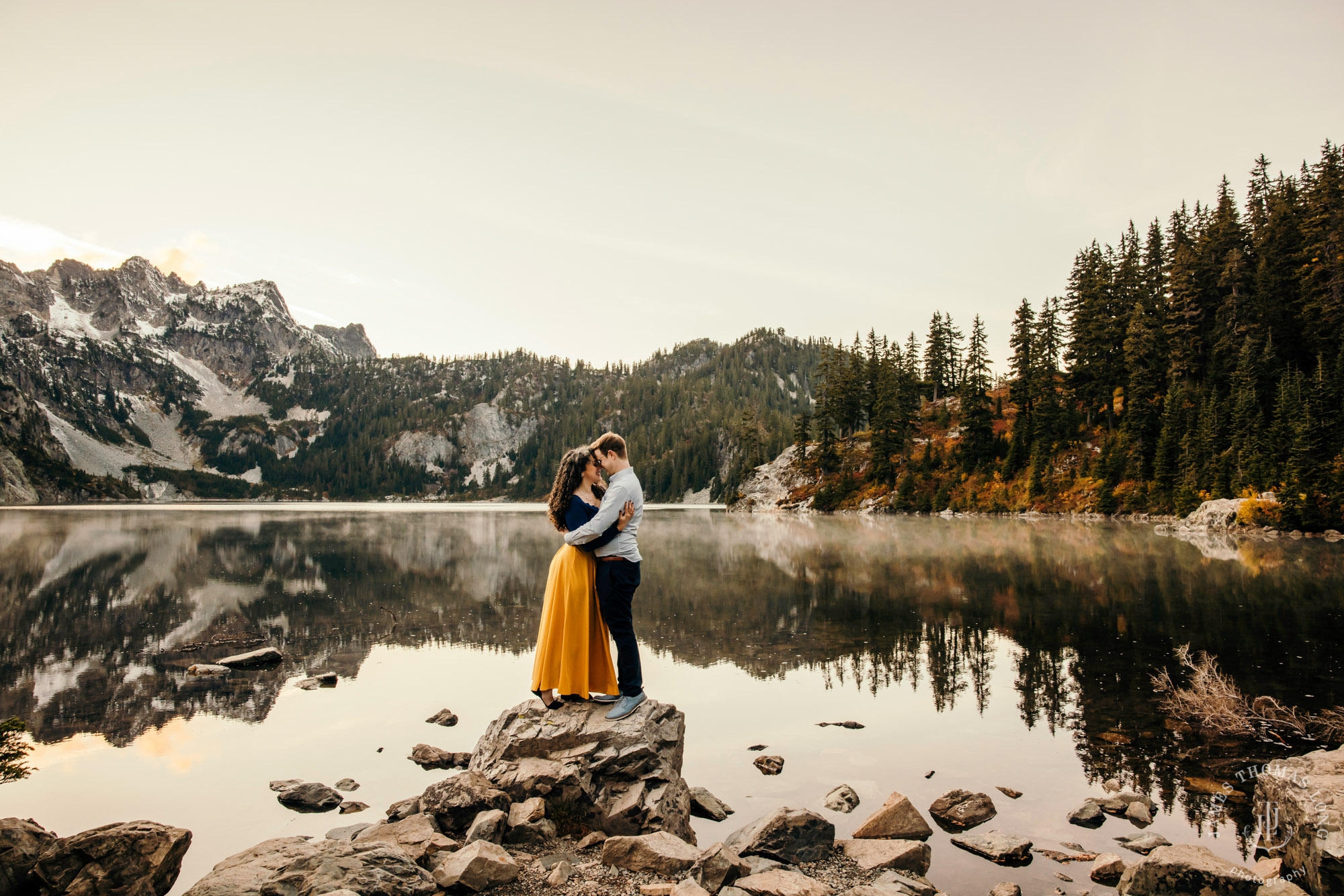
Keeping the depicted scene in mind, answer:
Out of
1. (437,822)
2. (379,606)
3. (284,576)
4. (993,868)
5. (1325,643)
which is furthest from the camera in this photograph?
(284,576)

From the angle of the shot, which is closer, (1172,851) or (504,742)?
(1172,851)

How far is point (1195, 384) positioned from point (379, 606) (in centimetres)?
7261

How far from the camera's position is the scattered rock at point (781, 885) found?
18.0ft

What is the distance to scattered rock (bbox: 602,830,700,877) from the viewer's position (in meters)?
6.16

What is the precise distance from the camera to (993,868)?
6.66 metres

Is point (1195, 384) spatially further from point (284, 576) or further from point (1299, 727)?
point (284, 576)

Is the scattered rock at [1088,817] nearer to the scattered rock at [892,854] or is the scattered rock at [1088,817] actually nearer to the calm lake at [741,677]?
the calm lake at [741,677]

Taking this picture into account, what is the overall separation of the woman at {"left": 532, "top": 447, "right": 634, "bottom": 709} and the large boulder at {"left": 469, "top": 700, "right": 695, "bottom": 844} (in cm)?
32

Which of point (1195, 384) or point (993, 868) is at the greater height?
point (1195, 384)

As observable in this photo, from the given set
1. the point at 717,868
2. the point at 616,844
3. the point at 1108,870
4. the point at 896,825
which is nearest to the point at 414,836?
the point at 616,844

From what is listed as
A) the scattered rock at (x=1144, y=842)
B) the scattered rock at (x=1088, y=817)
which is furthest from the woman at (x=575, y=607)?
the scattered rock at (x=1144, y=842)

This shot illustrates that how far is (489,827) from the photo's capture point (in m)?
6.90

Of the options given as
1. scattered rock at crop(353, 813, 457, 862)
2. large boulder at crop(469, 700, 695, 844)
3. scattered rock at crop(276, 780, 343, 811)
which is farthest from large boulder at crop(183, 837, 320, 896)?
large boulder at crop(469, 700, 695, 844)

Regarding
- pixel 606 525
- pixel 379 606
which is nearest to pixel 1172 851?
pixel 606 525
